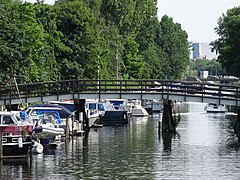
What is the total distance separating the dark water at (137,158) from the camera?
167 ft

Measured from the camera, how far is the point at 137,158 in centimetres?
5900

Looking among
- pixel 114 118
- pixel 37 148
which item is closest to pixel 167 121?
pixel 114 118

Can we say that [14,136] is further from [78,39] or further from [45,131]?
[78,39]

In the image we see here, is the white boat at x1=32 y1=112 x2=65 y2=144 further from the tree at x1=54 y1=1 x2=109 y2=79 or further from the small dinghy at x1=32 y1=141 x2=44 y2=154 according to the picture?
the tree at x1=54 y1=1 x2=109 y2=79

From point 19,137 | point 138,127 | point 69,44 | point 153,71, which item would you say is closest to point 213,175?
point 19,137

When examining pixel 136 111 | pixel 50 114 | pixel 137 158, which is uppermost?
pixel 136 111

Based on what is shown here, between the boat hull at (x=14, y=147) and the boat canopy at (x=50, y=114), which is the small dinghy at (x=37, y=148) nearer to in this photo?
the boat hull at (x=14, y=147)

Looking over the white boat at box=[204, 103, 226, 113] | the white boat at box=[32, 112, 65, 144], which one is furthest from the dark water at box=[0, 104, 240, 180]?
the white boat at box=[204, 103, 226, 113]

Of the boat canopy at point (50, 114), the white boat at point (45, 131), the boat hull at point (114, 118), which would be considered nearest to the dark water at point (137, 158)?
the white boat at point (45, 131)

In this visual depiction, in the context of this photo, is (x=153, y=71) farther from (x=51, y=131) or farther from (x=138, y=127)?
(x=51, y=131)

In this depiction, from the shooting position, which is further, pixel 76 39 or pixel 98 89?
pixel 76 39

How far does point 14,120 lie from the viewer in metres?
58.5

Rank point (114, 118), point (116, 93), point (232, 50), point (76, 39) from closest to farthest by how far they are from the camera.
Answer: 1. point (116, 93)
2. point (114, 118)
3. point (76, 39)
4. point (232, 50)

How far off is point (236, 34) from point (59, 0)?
25764 millimetres
